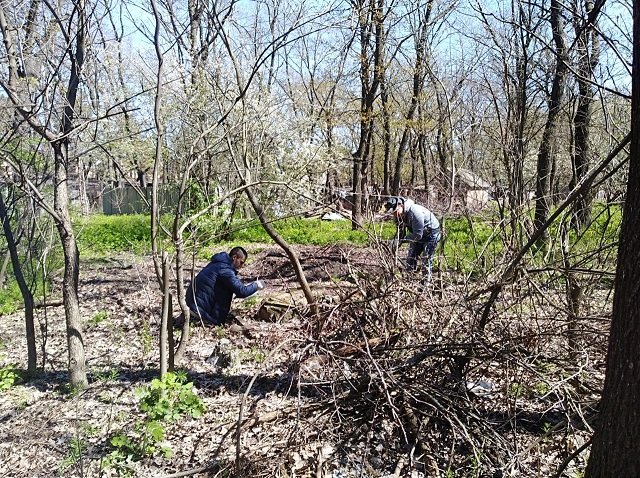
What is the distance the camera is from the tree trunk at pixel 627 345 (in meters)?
1.85

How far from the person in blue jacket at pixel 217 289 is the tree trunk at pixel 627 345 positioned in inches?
177

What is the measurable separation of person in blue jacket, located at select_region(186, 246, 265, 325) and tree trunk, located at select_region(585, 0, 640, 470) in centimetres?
450

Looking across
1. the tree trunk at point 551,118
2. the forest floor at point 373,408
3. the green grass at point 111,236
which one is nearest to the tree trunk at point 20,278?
the forest floor at point 373,408

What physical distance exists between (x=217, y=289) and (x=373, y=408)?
3.34m

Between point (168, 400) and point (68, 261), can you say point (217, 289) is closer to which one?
point (68, 261)

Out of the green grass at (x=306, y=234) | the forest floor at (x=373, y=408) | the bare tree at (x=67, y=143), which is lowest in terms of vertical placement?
the forest floor at (x=373, y=408)

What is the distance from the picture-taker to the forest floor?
311 centimetres

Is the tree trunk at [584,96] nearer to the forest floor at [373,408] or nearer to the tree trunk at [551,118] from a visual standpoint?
the tree trunk at [551,118]

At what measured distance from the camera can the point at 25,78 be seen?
4.11 metres

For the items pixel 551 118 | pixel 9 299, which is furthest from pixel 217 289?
pixel 551 118

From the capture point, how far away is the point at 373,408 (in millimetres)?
3393

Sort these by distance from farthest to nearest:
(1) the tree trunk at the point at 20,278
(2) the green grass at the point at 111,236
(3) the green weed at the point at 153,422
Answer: (2) the green grass at the point at 111,236, (1) the tree trunk at the point at 20,278, (3) the green weed at the point at 153,422

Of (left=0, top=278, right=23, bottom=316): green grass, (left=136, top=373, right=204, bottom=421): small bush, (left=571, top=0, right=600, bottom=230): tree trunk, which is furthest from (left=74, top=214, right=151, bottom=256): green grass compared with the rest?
(left=571, top=0, right=600, bottom=230): tree trunk

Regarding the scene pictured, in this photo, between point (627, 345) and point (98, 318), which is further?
point (98, 318)
